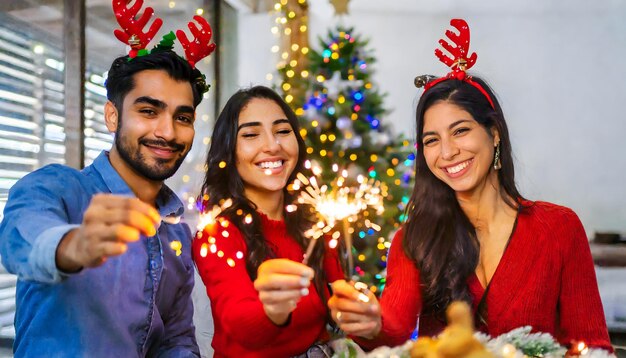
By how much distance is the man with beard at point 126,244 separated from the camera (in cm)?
127

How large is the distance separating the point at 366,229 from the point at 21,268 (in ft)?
10.1

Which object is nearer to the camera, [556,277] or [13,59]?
[556,277]

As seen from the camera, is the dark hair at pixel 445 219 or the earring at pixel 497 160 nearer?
the dark hair at pixel 445 219

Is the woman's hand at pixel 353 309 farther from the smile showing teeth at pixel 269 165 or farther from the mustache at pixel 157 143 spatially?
the mustache at pixel 157 143

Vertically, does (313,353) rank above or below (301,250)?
below

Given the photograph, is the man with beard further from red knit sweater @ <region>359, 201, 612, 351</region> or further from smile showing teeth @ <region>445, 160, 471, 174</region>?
smile showing teeth @ <region>445, 160, 471, 174</region>

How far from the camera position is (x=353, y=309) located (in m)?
1.37

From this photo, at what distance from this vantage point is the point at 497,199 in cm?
188

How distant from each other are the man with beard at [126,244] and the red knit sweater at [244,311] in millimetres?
145

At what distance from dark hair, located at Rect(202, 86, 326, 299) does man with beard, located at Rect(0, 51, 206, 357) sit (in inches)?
5.1

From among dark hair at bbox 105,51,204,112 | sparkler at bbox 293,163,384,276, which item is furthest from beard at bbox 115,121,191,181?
sparkler at bbox 293,163,384,276

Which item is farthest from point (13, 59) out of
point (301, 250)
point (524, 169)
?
point (524, 169)

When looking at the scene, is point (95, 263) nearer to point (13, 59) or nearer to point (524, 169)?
point (13, 59)

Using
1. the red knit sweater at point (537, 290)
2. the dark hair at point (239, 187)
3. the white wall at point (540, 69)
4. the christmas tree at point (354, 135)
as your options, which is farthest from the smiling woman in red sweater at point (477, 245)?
the white wall at point (540, 69)
